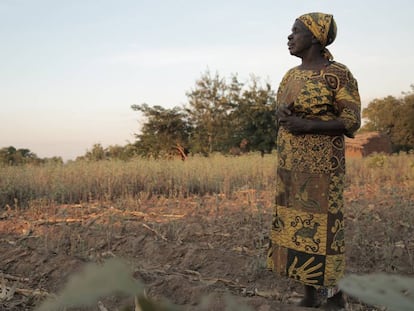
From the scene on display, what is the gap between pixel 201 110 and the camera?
901 inches

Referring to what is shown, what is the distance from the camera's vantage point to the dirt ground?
9.48 ft

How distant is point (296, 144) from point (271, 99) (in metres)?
19.6

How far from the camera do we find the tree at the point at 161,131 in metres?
21.1

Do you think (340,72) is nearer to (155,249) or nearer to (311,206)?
(311,206)

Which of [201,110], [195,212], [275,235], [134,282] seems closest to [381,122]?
[201,110]

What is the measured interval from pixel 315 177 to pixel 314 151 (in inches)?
5.2

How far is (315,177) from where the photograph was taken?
239 centimetres

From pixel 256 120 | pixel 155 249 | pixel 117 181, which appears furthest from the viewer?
pixel 256 120

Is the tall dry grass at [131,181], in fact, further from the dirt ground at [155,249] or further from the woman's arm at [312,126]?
the woman's arm at [312,126]

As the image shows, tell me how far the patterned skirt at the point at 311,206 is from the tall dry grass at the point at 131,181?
3.60 metres

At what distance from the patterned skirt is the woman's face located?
423 millimetres

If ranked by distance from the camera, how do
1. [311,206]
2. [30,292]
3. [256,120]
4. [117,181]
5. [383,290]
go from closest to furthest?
[383,290]
[311,206]
[30,292]
[117,181]
[256,120]

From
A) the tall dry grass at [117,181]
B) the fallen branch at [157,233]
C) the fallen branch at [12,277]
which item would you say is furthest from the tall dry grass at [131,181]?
the fallen branch at [12,277]

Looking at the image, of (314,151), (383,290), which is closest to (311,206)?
(314,151)
